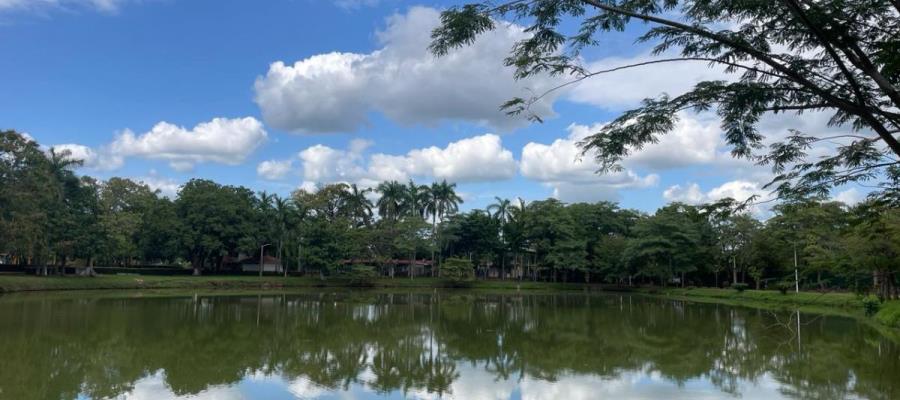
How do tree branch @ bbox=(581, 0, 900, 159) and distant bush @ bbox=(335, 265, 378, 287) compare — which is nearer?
tree branch @ bbox=(581, 0, 900, 159)

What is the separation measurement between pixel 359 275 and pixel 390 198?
452 inches

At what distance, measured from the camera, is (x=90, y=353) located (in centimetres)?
1490

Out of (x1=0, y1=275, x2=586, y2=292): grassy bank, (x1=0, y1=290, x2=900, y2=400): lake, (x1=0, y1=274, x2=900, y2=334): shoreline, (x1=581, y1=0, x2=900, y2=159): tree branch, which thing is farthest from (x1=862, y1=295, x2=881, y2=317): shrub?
(x1=0, y1=275, x2=586, y2=292): grassy bank

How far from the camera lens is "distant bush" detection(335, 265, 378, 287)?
169ft

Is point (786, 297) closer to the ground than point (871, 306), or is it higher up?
closer to the ground

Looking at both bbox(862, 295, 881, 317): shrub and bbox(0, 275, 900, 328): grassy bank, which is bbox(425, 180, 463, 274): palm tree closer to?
bbox(0, 275, 900, 328): grassy bank

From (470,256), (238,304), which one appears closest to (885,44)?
(238,304)

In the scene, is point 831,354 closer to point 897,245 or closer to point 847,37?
point 897,245

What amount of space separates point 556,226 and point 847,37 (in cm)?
5305

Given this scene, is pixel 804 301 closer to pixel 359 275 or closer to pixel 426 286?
pixel 426 286

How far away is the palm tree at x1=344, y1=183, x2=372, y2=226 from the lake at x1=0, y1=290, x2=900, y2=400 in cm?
3462

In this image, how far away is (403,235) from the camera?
5503 centimetres

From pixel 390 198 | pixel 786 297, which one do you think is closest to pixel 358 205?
pixel 390 198

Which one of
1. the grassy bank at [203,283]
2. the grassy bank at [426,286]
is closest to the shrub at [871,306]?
the grassy bank at [426,286]
